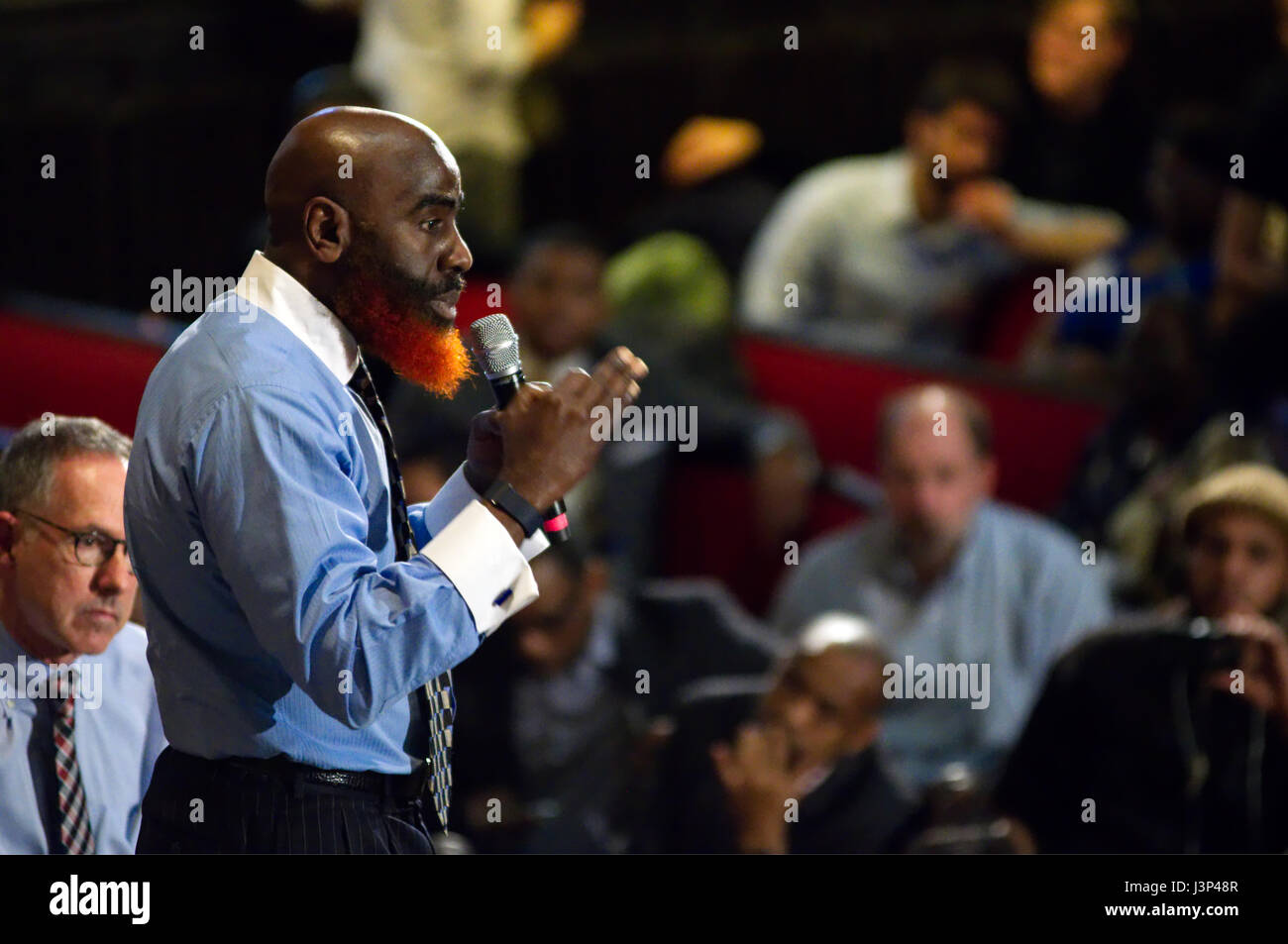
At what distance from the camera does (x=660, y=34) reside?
615 centimetres

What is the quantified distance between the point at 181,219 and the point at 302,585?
4572 mm

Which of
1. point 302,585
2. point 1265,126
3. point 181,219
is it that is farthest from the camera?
point 181,219

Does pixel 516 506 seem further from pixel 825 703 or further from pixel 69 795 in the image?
pixel 825 703

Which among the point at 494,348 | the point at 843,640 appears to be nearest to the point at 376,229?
the point at 494,348

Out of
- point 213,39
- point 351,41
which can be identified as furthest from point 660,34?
point 213,39

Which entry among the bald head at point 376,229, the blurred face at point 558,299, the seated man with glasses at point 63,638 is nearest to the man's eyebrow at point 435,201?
the bald head at point 376,229

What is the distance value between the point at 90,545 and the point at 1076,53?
3929mm

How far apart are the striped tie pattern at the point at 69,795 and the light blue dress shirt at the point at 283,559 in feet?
1.00

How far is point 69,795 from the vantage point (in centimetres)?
194

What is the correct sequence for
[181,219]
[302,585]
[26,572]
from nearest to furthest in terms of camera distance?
[302,585], [26,572], [181,219]

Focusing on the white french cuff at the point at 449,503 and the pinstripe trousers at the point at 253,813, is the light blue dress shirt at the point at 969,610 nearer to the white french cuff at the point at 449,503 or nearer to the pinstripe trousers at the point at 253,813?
the white french cuff at the point at 449,503

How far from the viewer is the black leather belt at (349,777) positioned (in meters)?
1.67

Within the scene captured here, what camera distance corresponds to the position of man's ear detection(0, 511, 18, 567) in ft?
6.29
